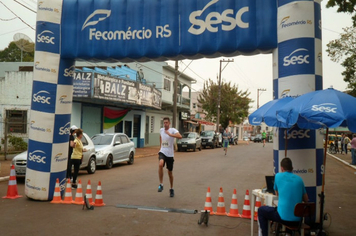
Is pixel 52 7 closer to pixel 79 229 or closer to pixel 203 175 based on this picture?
pixel 79 229

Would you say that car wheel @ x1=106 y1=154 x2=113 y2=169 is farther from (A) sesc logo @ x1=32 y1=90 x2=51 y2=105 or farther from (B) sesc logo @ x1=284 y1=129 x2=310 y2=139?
(B) sesc logo @ x1=284 y1=129 x2=310 y2=139

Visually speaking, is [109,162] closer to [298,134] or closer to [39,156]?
[39,156]

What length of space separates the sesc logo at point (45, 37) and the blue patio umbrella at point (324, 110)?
599 centimetres

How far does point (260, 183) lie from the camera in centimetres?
1205

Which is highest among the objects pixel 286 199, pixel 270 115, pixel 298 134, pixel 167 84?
pixel 167 84

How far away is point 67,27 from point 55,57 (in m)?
0.86

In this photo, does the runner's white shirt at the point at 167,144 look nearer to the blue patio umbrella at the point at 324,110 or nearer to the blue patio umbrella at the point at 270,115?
the blue patio umbrella at the point at 270,115

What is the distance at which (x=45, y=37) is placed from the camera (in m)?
8.52

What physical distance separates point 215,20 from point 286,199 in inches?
175

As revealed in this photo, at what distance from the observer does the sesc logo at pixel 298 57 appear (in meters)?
6.54

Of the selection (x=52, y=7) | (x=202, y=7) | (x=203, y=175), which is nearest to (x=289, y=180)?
(x=202, y=7)

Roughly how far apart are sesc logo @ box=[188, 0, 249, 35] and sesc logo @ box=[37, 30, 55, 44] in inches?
139

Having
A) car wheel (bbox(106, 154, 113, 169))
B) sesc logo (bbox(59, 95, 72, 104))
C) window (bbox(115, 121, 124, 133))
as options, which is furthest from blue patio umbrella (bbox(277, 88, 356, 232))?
window (bbox(115, 121, 124, 133))

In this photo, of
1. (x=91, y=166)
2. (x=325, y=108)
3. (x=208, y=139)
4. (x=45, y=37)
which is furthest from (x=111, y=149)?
(x=208, y=139)
